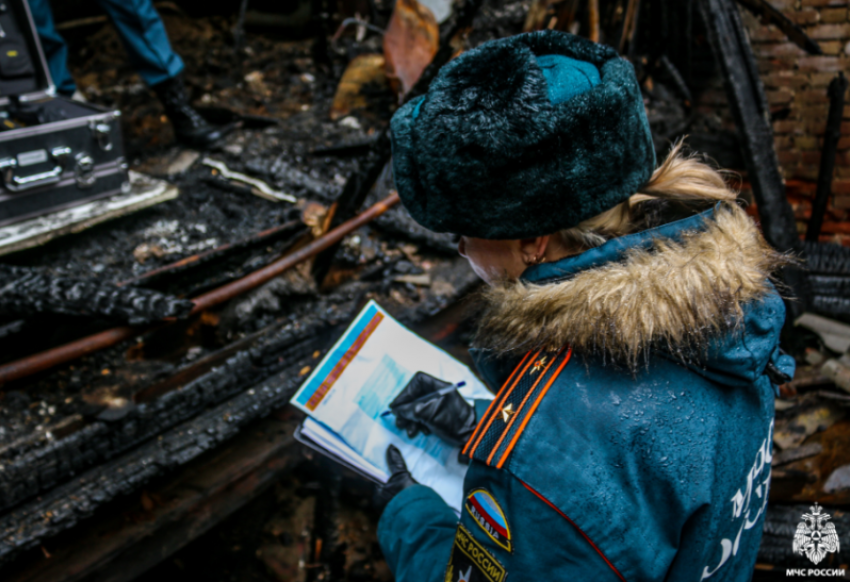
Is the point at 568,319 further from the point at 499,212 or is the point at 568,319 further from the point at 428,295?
the point at 428,295

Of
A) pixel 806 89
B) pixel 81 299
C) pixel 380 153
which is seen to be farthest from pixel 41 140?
pixel 806 89

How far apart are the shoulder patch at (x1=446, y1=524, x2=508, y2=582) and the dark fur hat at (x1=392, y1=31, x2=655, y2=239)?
55cm

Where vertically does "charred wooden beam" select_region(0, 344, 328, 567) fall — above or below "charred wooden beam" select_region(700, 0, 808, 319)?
below

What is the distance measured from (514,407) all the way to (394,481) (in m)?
0.63

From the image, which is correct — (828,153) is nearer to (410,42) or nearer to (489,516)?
(410,42)

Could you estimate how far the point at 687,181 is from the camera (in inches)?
42.9

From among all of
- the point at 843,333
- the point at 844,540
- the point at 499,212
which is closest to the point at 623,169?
the point at 499,212

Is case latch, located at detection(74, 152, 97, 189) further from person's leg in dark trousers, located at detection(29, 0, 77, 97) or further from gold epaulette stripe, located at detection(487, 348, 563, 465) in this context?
gold epaulette stripe, located at detection(487, 348, 563, 465)

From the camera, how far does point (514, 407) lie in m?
0.87

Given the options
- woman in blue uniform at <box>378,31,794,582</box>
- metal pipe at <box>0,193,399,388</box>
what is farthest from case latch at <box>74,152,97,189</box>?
woman in blue uniform at <box>378,31,794,582</box>

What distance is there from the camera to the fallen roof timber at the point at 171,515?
5.28 ft

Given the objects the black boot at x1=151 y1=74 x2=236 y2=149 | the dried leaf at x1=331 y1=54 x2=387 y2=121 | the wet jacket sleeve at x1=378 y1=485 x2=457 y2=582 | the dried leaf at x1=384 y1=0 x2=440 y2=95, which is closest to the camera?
the wet jacket sleeve at x1=378 y1=485 x2=457 y2=582

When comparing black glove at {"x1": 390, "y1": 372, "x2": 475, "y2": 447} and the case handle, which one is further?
the case handle

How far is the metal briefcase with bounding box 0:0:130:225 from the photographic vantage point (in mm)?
2369
